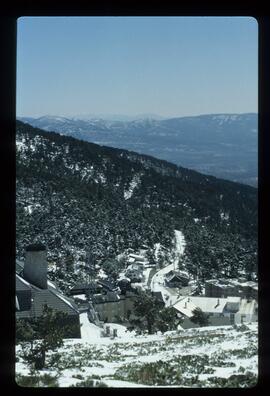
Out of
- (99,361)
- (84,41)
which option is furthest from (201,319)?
(84,41)

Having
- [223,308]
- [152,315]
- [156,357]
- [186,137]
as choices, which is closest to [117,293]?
[152,315]

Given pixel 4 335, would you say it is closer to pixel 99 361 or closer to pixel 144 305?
pixel 99 361

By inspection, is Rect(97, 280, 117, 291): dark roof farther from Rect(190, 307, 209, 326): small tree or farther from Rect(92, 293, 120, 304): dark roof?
Rect(190, 307, 209, 326): small tree

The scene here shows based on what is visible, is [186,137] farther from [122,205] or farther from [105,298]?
[105,298]

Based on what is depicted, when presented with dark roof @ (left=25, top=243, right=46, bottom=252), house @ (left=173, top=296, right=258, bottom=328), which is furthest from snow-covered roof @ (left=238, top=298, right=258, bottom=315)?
dark roof @ (left=25, top=243, right=46, bottom=252)

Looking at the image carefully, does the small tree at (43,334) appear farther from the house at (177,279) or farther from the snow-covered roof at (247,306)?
the snow-covered roof at (247,306)

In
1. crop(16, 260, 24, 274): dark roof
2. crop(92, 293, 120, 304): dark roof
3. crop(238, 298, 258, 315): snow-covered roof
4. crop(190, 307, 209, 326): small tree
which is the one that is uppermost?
crop(16, 260, 24, 274): dark roof
